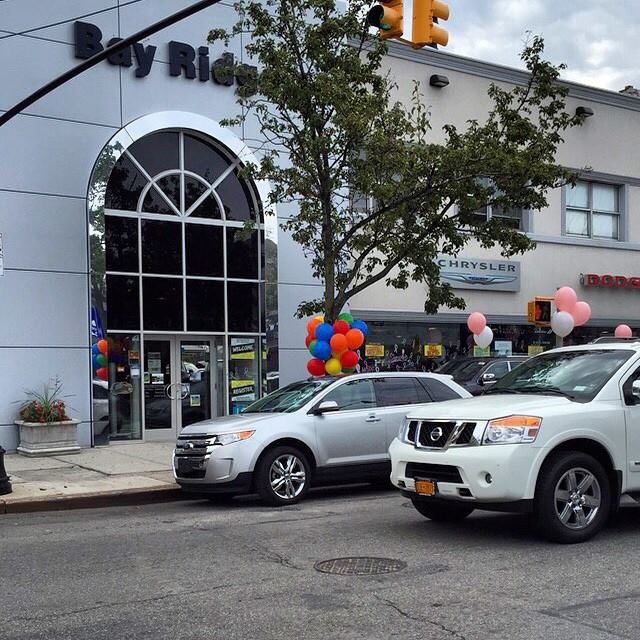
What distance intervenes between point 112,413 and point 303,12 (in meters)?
8.68

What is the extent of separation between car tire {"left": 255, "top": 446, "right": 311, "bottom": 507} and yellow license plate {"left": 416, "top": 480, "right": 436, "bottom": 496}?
3.09m

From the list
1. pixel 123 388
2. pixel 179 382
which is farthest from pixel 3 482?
pixel 179 382

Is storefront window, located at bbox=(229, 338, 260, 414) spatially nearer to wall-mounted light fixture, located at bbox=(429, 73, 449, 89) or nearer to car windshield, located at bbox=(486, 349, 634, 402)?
wall-mounted light fixture, located at bbox=(429, 73, 449, 89)

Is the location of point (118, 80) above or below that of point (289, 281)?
above

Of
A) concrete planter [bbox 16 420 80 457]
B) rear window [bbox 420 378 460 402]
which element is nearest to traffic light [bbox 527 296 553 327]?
rear window [bbox 420 378 460 402]

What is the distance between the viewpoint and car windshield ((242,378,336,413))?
11734mm

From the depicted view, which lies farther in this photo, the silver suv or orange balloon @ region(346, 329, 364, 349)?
orange balloon @ region(346, 329, 364, 349)

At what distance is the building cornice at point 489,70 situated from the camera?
21859 mm

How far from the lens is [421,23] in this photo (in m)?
10.0

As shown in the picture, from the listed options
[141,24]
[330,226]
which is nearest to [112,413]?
[330,226]

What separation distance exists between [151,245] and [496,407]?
11740mm

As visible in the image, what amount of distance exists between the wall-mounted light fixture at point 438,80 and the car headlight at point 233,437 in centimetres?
1394

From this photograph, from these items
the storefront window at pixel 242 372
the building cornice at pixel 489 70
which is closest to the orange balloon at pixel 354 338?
the storefront window at pixel 242 372

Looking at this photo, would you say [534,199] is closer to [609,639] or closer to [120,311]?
[120,311]
